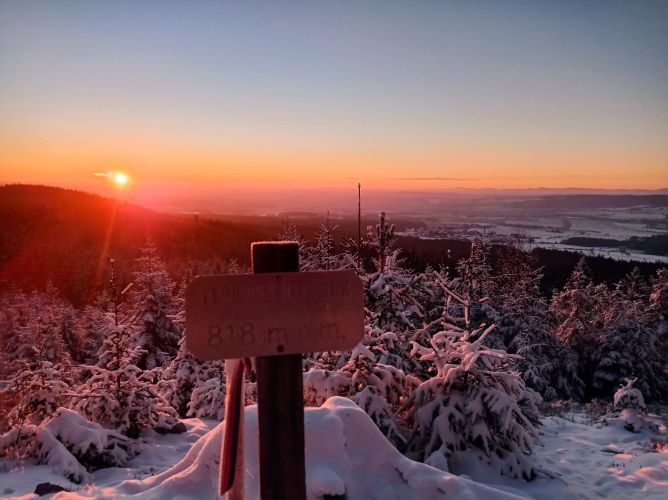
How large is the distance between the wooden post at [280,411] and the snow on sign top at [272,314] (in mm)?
106

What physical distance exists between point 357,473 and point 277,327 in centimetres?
313

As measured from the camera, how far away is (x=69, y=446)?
720 centimetres

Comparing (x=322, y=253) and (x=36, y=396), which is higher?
(x=322, y=253)

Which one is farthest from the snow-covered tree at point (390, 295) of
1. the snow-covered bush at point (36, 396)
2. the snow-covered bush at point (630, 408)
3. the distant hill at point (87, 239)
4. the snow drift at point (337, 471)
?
the distant hill at point (87, 239)

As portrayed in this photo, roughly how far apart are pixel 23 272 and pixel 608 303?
325 ft

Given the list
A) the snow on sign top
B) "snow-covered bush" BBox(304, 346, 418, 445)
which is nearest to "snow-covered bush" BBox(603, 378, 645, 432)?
"snow-covered bush" BBox(304, 346, 418, 445)

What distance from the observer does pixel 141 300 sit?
1986cm

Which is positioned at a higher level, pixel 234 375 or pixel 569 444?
pixel 234 375

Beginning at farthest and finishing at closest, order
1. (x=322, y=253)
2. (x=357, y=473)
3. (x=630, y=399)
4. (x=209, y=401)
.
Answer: (x=322, y=253)
(x=209, y=401)
(x=630, y=399)
(x=357, y=473)

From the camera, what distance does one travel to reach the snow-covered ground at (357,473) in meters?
4.26

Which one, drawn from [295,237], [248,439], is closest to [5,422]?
[248,439]

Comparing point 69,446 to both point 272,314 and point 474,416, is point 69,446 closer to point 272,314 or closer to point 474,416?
point 474,416

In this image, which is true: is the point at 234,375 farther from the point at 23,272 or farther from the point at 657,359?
the point at 23,272

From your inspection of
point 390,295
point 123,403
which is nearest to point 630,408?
point 390,295
